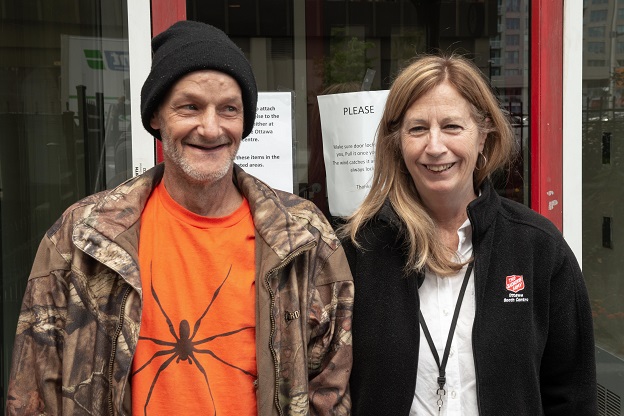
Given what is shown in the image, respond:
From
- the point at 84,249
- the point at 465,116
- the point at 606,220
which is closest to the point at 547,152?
the point at 606,220

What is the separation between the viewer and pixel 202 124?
6.62 ft

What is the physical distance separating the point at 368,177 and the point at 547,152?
0.77 metres

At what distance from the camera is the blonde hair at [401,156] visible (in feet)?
6.84

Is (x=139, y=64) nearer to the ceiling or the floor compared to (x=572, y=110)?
nearer to the ceiling

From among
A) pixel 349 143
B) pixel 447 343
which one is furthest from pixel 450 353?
pixel 349 143

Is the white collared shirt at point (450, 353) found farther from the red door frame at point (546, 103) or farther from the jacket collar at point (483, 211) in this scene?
the red door frame at point (546, 103)

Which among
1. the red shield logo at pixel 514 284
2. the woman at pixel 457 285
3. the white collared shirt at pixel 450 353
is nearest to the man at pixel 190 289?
the woman at pixel 457 285

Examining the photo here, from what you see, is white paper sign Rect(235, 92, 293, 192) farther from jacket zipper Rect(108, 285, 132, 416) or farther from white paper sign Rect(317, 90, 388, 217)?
jacket zipper Rect(108, 285, 132, 416)

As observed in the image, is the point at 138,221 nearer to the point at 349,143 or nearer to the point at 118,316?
the point at 118,316

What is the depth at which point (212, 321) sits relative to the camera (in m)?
1.96

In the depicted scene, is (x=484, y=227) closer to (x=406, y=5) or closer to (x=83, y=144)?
(x=406, y=5)

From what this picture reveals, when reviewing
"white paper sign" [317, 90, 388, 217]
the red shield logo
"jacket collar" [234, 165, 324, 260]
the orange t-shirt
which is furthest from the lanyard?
"white paper sign" [317, 90, 388, 217]

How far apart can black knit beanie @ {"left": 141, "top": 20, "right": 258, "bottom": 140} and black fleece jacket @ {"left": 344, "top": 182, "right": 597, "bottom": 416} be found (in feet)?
1.86

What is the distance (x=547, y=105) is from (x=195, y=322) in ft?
6.23
